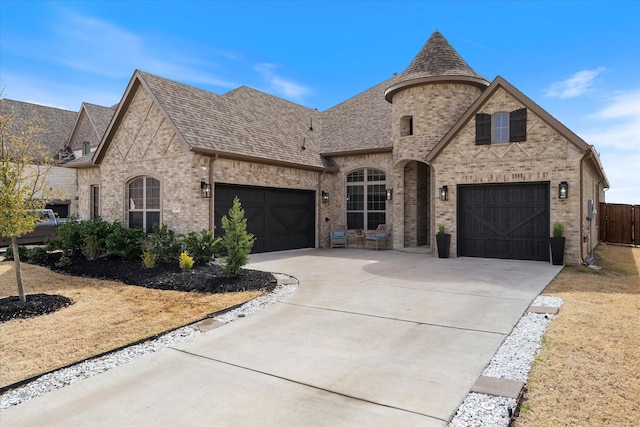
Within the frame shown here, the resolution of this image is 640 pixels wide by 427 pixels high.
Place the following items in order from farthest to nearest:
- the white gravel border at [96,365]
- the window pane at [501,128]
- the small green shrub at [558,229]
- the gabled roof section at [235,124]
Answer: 1. the gabled roof section at [235,124]
2. the window pane at [501,128]
3. the small green shrub at [558,229]
4. the white gravel border at [96,365]

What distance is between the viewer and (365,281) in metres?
9.47

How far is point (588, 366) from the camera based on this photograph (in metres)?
4.44

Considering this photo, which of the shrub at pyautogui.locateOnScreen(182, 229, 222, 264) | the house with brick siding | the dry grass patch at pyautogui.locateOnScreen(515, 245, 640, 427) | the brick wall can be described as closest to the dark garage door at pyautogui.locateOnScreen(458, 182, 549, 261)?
the house with brick siding

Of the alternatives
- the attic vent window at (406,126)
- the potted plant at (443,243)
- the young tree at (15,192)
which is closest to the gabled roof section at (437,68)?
the attic vent window at (406,126)

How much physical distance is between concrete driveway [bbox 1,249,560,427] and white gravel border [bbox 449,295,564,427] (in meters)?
0.11

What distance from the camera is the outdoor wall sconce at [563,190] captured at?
11.9 meters

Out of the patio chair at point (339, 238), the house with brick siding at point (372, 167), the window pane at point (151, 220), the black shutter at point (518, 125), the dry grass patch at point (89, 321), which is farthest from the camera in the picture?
the patio chair at point (339, 238)

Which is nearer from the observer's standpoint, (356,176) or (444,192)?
(444,192)

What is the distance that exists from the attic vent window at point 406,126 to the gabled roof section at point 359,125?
722 mm

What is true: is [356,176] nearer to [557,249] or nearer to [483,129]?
[483,129]

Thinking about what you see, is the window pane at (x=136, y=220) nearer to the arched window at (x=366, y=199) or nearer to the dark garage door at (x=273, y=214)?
the dark garage door at (x=273, y=214)

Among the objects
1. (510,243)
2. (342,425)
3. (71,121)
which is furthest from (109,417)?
(71,121)

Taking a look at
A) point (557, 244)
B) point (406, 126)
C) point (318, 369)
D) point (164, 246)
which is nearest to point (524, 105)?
point (557, 244)

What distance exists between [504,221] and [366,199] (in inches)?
238
